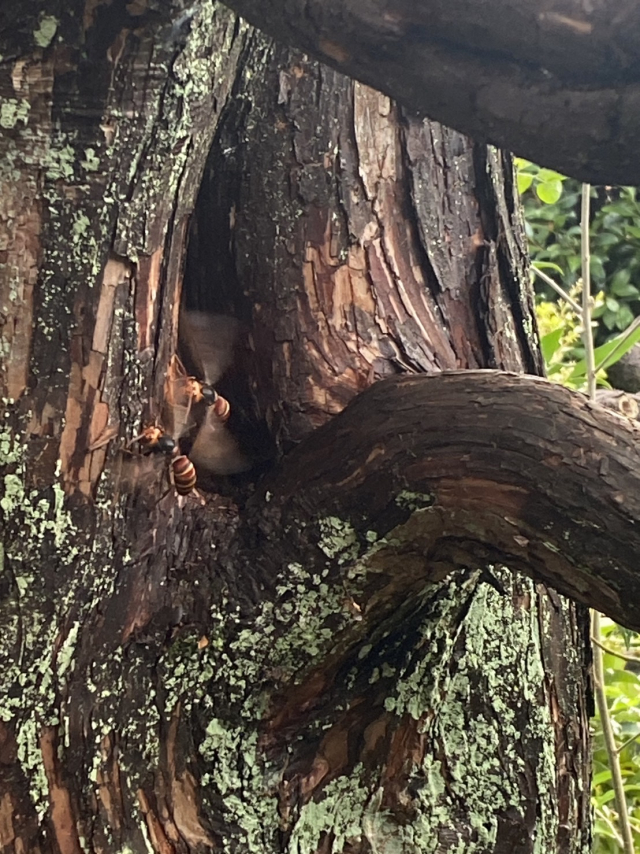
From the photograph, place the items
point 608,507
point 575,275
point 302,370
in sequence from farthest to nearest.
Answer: point 575,275, point 302,370, point 608,507

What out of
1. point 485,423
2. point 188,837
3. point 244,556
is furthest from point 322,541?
point 188,837

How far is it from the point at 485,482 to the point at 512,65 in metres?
0.32

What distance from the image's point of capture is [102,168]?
67cm

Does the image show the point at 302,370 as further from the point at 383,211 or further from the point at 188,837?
the point at 188,837

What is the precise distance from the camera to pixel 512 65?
45cm

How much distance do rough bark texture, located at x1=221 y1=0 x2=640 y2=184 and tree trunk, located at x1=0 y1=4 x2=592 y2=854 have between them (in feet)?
0.68

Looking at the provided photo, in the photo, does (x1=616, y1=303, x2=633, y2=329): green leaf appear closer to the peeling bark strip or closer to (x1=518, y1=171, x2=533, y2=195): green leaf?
(x1=518, y1=171, x2=533, y2=195): green leaf

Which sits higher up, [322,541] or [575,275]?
[575,275]

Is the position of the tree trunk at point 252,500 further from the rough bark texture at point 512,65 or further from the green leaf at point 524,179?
the green leaf at point 524,179

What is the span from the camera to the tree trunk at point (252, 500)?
67 cm

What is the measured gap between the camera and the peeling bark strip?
627 mm

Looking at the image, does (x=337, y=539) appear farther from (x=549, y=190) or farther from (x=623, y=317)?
(x=623, y=317)

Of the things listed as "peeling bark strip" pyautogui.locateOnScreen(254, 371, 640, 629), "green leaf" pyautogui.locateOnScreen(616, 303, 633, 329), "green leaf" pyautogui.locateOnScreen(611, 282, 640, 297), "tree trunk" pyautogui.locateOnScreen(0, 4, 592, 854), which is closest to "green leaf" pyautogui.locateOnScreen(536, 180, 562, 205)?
"tree trunk" pyautogui.locateOnScreen(0, 4, 592, 854)

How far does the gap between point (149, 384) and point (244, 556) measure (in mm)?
181
